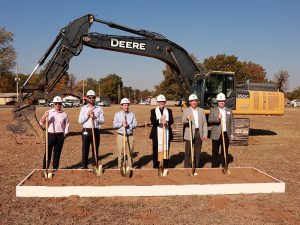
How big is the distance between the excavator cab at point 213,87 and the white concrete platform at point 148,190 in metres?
7.51

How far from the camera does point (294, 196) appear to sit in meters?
7.50

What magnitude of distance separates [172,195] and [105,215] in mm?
1664

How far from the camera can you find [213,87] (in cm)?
1518

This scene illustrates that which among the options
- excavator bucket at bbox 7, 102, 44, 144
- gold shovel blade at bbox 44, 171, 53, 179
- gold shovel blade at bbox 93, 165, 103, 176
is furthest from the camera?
excavator bucket at bbox 7, 102, 44, 144

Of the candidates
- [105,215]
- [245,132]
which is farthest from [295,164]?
[105,215]

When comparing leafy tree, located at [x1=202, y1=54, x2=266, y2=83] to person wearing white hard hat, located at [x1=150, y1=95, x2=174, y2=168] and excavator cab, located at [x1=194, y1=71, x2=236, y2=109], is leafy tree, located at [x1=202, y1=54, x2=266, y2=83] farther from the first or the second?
person wearing white hard hat, located at [x1=150, y1=95, x2=174, y2=168]

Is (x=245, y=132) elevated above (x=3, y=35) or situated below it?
below

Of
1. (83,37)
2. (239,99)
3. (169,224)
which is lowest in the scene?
(169,224)

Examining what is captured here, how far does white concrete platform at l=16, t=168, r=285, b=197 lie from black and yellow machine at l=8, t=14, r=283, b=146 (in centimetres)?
694

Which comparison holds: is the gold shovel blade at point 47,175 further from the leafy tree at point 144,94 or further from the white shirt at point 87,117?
the leafy tree at point 144,94

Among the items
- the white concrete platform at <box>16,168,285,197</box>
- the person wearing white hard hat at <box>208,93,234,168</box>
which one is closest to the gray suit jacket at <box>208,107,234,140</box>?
the person wearing white hard hat at <box>208,93,234,168</box>

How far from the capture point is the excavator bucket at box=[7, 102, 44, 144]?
13742 millimetres

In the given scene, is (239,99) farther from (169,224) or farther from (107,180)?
(169,224)

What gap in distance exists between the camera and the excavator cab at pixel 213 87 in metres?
14.9
